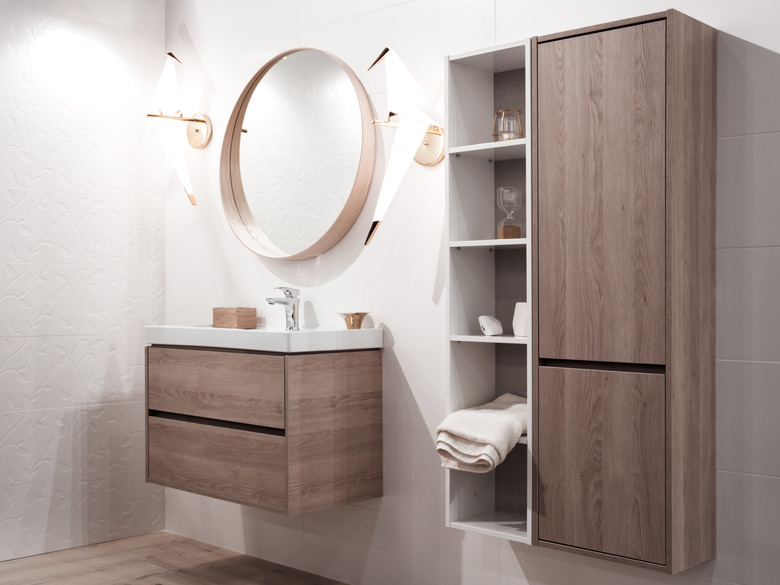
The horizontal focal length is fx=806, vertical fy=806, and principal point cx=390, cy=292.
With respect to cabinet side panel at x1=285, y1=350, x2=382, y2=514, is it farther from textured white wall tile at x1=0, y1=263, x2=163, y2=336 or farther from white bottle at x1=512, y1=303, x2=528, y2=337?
textured white wall tile at x1=0, y1=263, x2=163, y2=336

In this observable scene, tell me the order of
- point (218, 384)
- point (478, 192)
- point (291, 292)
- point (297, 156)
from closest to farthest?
point (478, 192) < point (218, 384) < point (291, 292) < point (297, 156)

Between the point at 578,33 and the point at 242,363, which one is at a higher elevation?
the point at 578,33

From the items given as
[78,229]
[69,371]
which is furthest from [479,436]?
[78,229]

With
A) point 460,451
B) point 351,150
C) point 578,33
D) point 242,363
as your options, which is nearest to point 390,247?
point 351,150

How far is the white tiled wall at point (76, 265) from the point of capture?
10.1ft

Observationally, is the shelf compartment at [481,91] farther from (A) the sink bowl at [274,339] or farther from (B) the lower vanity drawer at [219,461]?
(B) the lower vanity drawer at [219,461]

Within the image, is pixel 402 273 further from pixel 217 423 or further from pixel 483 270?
pixel 217 423

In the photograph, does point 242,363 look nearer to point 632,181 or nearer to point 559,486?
point 559,486

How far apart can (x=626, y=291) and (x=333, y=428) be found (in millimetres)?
1093

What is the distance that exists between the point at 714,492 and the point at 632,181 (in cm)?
81

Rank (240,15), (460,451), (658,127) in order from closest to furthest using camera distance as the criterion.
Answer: (658,127) < (460,451) < (240,15)

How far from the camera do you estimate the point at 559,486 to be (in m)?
2.05

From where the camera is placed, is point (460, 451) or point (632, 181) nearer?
point (632, 181)

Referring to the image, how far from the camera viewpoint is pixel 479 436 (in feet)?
6.99
